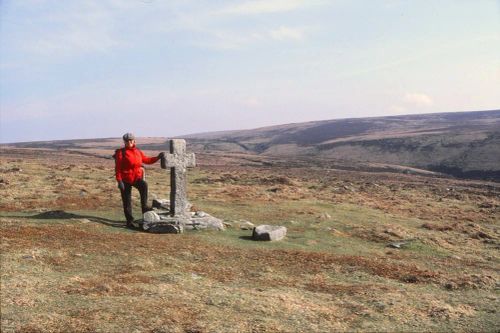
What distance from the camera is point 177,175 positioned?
17.7 m

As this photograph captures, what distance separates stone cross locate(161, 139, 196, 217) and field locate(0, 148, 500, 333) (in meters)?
1.78

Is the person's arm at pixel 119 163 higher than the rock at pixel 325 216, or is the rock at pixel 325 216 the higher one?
→ the person's arm at pixel 119 163

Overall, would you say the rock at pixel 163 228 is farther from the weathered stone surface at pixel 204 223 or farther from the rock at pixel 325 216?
the rock at pixel 325 216

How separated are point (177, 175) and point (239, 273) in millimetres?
6762

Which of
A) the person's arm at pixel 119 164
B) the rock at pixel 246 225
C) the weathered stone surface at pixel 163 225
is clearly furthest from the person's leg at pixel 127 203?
the rock at pixel 246 225

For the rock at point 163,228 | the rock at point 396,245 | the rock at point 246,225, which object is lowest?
the rock at point 396,245

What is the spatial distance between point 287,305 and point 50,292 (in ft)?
15.7

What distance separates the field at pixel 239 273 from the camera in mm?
8555

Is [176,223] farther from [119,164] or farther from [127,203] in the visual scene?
[119,164]

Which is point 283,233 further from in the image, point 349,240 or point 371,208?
point 371,208

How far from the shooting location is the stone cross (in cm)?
1738

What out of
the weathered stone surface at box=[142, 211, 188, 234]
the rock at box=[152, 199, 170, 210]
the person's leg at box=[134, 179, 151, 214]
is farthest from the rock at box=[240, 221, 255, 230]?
the person's leg at box=[134, 179, 151, 214]

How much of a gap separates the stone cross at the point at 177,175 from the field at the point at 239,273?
5.84 ft

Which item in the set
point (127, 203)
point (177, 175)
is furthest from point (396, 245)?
point (127, 203)
